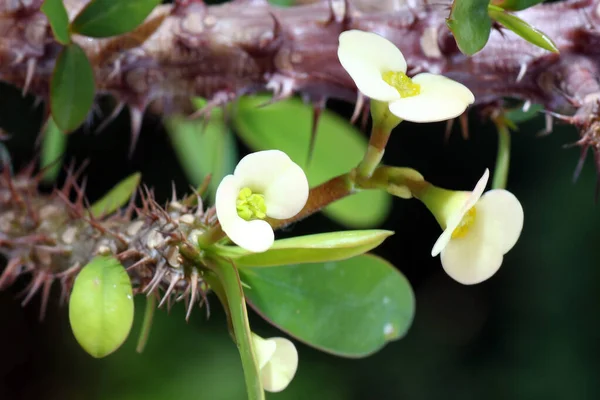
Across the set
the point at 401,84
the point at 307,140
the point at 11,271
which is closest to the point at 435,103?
the point at 401,84

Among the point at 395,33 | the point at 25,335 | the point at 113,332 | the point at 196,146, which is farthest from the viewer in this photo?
the point at 25,335

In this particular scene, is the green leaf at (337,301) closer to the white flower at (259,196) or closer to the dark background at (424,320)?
the white flower at (259,196)

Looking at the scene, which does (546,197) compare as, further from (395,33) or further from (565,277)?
(395,33)

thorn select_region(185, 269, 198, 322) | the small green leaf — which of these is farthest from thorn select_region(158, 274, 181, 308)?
the small green leaf

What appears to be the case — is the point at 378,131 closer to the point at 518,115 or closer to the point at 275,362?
the point at 275,362

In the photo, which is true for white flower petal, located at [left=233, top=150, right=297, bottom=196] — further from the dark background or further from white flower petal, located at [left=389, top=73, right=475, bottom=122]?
the dark background

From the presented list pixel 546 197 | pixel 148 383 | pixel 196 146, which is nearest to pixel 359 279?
pixel 196 146

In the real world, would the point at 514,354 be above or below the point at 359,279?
below

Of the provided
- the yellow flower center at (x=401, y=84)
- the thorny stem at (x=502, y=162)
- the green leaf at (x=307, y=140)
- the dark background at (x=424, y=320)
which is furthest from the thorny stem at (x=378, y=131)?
the dark background at (x=424, y=320)
